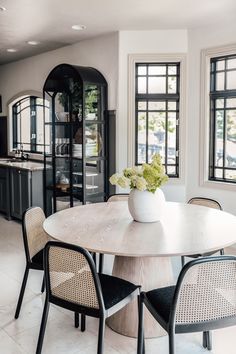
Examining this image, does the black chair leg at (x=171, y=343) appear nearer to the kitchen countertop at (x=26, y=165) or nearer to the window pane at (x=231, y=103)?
the window pane at (x=231, y=103)

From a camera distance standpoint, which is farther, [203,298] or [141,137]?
[141,137]

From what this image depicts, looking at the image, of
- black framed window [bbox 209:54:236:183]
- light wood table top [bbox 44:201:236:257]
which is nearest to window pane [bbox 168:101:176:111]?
black framed window [bbox 209:54:236:183]

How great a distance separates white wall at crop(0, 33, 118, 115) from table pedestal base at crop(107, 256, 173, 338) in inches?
111

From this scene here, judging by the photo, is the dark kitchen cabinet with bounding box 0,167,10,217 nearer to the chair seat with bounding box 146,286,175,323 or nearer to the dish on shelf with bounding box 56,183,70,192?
the dish on shelf with bounding box 56,183,70,192

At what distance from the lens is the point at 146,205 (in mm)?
2855

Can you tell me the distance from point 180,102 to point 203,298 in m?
3.31

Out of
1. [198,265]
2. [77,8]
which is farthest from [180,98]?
[198,265]

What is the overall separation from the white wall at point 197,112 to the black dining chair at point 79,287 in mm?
2633

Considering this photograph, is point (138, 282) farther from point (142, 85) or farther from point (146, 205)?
point (142, 85)

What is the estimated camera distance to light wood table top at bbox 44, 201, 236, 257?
2293 mm

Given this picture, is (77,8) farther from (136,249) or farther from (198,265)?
(198,265)

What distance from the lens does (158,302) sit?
89.0 inches

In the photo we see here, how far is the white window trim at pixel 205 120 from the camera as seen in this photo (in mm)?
4684

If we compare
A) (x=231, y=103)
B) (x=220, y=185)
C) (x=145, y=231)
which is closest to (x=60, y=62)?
(x=231, y=103)
